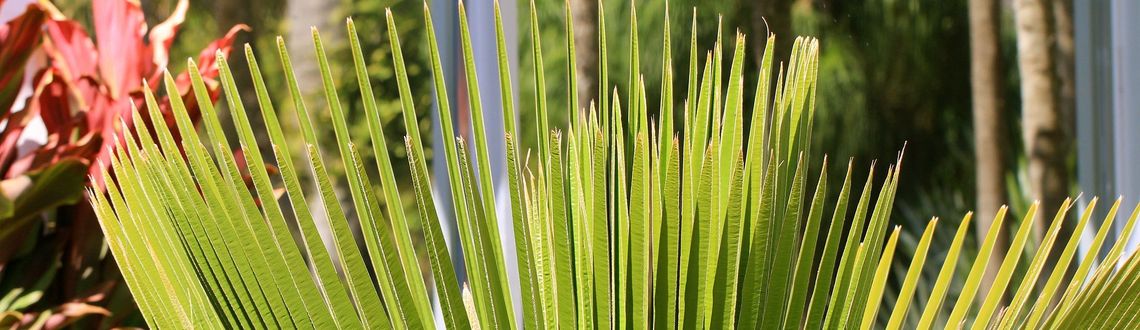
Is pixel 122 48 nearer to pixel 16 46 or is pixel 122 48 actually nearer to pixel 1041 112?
pixel 16 46

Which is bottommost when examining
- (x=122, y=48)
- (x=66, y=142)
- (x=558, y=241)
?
(x=558, y=241)

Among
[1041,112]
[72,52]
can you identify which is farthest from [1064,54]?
[72,52]

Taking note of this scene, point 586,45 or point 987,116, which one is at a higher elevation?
point 586,45

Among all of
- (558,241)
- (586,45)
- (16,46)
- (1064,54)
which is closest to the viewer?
(558,241)

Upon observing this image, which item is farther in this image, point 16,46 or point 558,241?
point 16,46

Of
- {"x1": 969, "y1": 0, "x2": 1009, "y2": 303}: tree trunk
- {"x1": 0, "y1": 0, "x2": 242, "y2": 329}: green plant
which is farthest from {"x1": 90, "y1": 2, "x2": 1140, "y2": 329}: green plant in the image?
{"x1": 969, "y1": 0, "x2": 1009, "y2": 303}: tree trunk

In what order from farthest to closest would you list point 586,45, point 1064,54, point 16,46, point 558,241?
1. point 1064,54
2. point 586,45
3. point 16,46
4. point 558,241
